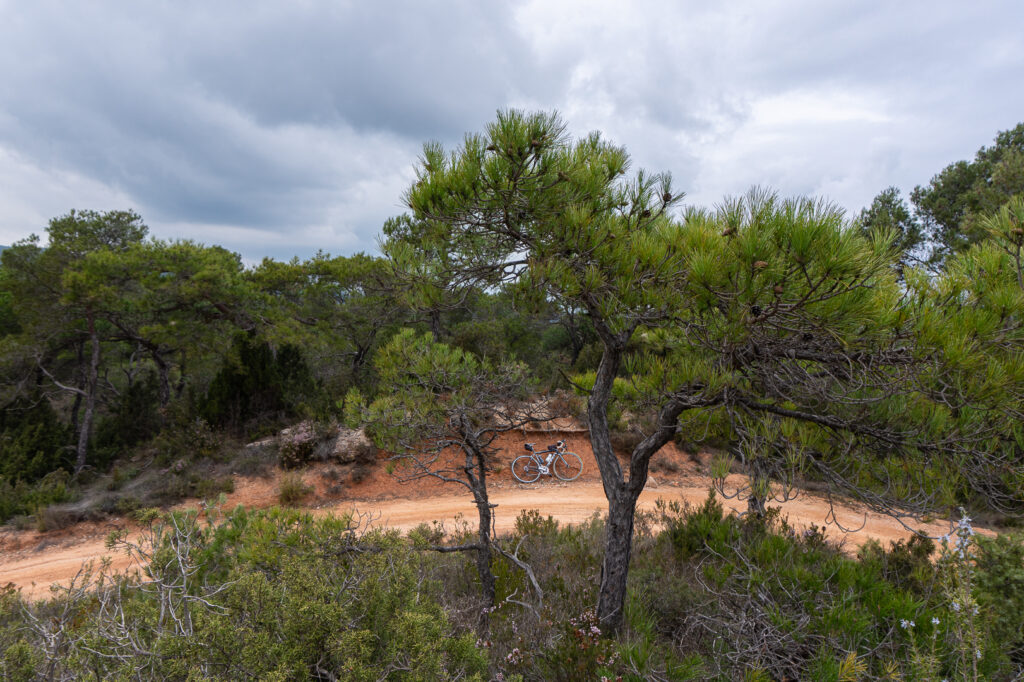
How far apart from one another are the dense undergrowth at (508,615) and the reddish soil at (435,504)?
3.01 metres

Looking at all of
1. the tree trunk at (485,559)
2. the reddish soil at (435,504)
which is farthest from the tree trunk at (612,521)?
the reddish soil at (435,504)

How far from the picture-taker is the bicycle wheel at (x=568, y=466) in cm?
1167

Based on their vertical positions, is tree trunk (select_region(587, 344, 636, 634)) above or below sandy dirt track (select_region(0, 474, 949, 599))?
above

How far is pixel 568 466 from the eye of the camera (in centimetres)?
1201

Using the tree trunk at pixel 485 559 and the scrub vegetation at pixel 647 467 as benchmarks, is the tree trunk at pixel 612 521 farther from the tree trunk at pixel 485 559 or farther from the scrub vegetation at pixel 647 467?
the tree trunk at pixel 485 559

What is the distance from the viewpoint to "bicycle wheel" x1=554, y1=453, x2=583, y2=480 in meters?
11.7

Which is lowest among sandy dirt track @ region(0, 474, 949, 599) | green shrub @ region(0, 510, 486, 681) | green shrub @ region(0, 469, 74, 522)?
sandy dirt track @ region(0, 474, 949, 599)

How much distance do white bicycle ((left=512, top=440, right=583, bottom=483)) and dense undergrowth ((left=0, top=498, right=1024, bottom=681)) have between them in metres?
5.57

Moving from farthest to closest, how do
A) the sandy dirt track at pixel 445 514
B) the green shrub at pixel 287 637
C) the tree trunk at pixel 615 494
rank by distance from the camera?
1. the sandy dirt track at pixel 445 514
2. the tree trunk at pixel 615 494
3. the green shrub at pixel 287 637

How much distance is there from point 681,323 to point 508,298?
4.21 ft

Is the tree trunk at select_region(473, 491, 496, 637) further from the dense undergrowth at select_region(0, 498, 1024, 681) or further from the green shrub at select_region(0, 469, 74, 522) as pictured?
the green shrub at select_region(0, 469, 74, 522)

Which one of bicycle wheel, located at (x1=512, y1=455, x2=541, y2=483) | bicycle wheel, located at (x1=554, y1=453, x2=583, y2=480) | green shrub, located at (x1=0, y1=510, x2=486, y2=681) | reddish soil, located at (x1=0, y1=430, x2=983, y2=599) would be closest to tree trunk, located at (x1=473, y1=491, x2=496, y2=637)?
green shrub, located at (x1=0, y1=510, x2=486, y2=681)

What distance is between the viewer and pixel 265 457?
11.2 m

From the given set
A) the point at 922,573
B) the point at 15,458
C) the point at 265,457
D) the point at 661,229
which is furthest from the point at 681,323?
the point at 15,458
